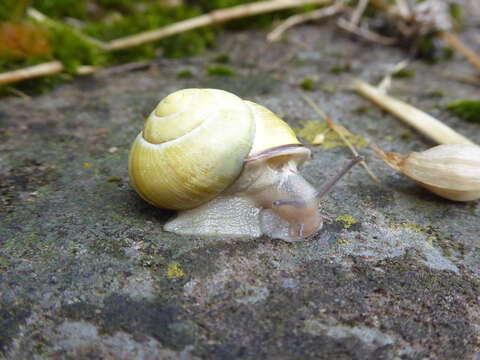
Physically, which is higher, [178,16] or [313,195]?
[178,16]

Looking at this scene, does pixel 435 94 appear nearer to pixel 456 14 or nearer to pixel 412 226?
pixel 456 14

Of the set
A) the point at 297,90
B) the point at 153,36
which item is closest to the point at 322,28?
the point at 297,90

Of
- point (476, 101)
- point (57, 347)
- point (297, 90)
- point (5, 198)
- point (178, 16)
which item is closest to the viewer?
point (57, 347)

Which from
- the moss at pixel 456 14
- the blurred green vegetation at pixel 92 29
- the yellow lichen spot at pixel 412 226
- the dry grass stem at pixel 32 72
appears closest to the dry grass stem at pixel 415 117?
the yellow lichen spot at pixel 412 226

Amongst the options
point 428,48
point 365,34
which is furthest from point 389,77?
point 365,34

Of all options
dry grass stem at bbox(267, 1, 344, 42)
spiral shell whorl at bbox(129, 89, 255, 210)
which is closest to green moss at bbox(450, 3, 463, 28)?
dry grass stem at bbox(267, 1, 344, 42)

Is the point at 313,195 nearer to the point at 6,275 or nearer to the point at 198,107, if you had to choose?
the point at 198,107
